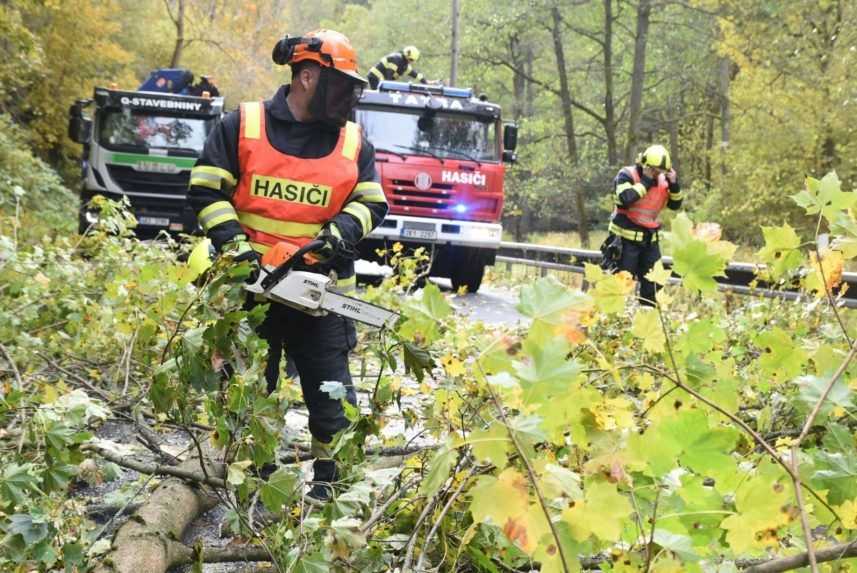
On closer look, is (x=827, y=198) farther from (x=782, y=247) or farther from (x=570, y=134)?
(x=570, y=134)

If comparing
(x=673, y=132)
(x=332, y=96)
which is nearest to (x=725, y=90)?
(x=673, y=132)

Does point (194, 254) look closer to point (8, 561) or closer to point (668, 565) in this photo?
point (8, 561)

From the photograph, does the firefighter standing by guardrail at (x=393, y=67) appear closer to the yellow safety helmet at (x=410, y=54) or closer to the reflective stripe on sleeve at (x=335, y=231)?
the yellow safety helmet at (x=410, y=54)

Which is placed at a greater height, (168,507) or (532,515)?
(532,515)

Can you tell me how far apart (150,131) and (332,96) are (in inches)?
437

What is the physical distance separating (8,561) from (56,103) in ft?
80.1

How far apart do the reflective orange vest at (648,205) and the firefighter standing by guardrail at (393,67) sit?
5.79 metres

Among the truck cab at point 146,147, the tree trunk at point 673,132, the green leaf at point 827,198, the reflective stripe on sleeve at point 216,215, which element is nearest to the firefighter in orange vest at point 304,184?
the reflective stripe on sleeve at point 216,215

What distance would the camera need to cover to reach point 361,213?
3357 mm

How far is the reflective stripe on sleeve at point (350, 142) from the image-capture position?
11.2ft

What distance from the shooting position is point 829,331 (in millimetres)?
2512

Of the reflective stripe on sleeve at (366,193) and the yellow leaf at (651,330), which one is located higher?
the yellow leaf at (651,330)

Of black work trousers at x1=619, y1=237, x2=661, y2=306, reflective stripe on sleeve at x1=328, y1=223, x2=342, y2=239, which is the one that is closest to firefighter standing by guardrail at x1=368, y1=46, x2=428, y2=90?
black work trousers at x1=619, y1=237, x2=661, y2=306

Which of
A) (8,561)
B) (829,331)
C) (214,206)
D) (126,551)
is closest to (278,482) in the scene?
(126,551)
